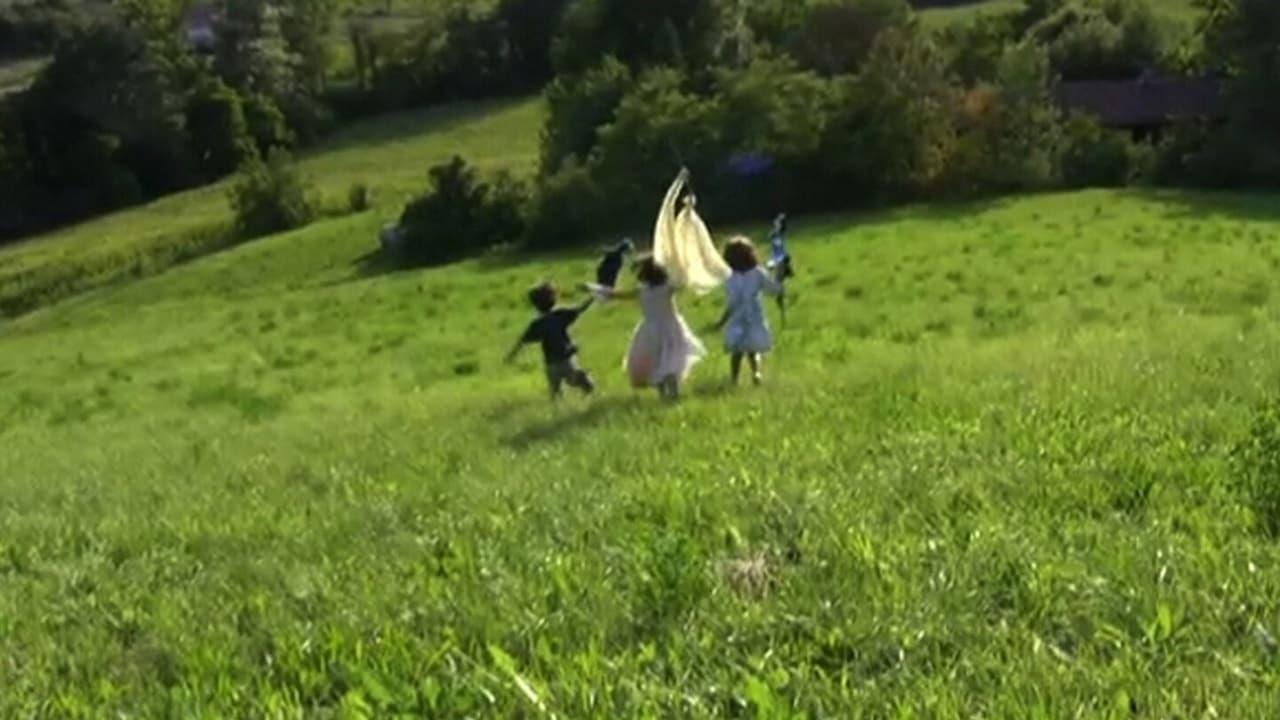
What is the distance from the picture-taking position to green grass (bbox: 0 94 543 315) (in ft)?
199

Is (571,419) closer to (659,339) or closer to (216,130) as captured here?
(659,339)

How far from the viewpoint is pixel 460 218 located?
169 ft

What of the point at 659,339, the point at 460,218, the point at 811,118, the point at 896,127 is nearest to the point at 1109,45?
the point at 896,127

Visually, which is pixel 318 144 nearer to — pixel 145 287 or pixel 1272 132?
pixel 145 287

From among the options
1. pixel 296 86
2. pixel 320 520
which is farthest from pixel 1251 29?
pixel 296 86

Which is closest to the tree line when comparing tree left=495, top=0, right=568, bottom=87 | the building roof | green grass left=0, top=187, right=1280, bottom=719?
the building roof

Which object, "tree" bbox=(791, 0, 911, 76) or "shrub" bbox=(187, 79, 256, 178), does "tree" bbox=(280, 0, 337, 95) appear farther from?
"tree" bbox=(791, 0, 911, 76)

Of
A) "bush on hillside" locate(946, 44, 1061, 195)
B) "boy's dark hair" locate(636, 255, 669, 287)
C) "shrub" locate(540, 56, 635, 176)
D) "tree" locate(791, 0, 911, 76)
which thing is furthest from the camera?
"tree" locate(791, 0, 911, 76)

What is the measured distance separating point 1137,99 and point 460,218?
30.1 m

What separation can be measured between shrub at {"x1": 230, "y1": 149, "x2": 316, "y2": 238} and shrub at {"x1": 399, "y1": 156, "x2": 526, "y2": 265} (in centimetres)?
1193

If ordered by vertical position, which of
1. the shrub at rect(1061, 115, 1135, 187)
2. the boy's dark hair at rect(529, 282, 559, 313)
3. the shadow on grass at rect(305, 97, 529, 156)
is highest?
the boy's dark hair at rect(529, 282, 559, 313)

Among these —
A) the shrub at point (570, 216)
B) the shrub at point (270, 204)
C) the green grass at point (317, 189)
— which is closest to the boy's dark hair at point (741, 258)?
the shrub at point (570, 216)

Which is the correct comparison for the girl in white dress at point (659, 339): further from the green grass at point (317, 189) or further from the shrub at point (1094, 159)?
the green grass at point (317, 189)

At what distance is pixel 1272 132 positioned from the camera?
48.8m
